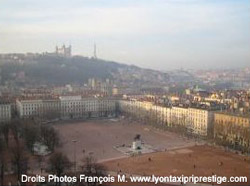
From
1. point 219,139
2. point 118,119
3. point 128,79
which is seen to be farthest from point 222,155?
point 128,79

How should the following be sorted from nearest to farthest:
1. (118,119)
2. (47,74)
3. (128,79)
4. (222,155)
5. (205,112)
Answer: (222,155) → (205,112) → (118,119) → (47,74) → (128,79)

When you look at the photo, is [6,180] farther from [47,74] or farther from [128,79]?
[128,79]

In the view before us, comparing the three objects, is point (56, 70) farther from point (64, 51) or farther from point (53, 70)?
point (64, 51)

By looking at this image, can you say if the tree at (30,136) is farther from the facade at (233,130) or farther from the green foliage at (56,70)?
the green foliage at (56,70)

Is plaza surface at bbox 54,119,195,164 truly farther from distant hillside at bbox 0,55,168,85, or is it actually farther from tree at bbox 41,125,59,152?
distant hillside at bbox 0,55,168,85

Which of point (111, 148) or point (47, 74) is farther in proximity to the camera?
point (47, 74)

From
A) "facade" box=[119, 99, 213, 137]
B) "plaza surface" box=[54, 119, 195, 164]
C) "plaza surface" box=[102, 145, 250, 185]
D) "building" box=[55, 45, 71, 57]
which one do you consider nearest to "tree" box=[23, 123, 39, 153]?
"plaza surface" box=[54, 119, 195, 164]
